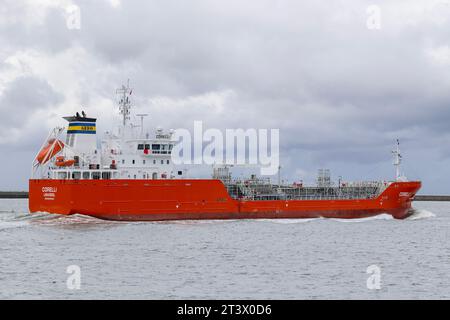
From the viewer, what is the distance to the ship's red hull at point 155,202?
37.5 meters

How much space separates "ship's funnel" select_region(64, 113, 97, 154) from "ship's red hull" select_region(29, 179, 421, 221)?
10.1 feet

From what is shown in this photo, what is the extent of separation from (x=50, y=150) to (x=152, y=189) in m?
6.87

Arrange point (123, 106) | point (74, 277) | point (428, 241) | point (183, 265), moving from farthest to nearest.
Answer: point (123, 106) < point (428, 241) < point (183, 265) < point (74, 277)

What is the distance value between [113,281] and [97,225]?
1454 cm

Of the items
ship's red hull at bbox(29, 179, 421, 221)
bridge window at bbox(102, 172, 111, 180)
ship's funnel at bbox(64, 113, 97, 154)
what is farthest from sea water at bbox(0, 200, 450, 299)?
ship's funnel at bbox(64, 113, 97, 154)

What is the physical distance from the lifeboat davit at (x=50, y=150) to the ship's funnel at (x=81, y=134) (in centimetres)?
67

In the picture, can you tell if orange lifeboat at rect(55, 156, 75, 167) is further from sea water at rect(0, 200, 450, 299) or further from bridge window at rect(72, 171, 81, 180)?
sea water at rect(0, 200, 450, 299)

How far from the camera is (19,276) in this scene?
74.7ft

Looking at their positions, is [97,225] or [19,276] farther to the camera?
[97,225]

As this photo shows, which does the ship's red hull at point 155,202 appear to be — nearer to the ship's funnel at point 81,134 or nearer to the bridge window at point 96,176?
the bridge window at point 96,176

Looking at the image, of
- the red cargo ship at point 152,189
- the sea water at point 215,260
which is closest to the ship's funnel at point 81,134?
the red cargo ship at point 152,189
